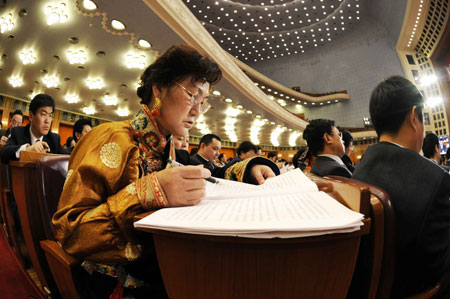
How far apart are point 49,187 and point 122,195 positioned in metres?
0.52

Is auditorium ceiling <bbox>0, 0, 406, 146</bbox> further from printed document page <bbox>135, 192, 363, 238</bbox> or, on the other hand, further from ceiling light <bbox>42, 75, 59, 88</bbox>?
printed document page <bbox>135, 192, 363, 238</bbox>

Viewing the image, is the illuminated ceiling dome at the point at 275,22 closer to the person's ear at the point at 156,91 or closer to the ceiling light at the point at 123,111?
the ceiling light at the point at 123,111

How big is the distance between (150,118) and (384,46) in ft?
74.7

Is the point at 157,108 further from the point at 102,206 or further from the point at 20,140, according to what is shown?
the point at 20,140

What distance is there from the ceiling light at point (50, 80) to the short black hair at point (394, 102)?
25.6 ft

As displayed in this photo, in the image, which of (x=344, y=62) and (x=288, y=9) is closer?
(x=288, y=9)

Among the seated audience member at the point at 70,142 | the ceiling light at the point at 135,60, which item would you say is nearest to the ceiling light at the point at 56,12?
the ceiling light at the point at 135,60

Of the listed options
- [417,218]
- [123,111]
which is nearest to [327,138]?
[417,218]

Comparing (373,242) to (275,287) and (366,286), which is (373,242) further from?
(275,287)

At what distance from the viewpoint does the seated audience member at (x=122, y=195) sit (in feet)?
1.66

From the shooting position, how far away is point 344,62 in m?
20.2

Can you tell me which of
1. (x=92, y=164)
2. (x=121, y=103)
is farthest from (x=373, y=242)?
(x=121, y=103)

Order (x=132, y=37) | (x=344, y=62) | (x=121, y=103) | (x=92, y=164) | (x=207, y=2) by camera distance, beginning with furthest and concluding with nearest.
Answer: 1. (x=344, y=62)
2. (x=207, y=2)
3. (x=121, y=103)
4. (x=132, y=37)
5. (x=92, y=164)

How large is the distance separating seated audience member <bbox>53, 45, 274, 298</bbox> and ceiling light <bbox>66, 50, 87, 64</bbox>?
5.45m
